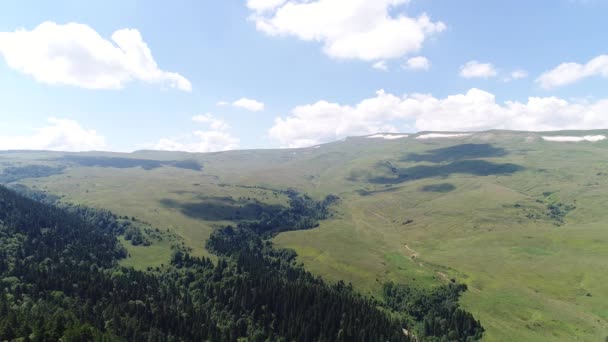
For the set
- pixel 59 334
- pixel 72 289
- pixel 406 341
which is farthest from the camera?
pixel 72 289

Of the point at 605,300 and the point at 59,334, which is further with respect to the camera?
the point at 605,300

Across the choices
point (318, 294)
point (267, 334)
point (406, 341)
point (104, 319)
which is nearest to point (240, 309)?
point (267, 334)

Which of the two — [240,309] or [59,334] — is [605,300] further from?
[59,334]

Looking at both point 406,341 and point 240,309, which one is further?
point 240,309

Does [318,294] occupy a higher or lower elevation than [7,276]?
lower

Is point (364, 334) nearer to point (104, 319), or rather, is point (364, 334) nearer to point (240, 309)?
point (240, 309)

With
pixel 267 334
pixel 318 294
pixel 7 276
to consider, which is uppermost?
pixel 7 276

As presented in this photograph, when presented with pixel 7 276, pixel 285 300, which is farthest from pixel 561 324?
pixel 7 276

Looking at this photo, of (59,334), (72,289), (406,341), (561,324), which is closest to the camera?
(59,334)

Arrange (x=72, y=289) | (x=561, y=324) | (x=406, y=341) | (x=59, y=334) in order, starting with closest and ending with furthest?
(x=59, y=334)
(x=406, y=341)
(x=561, y=324)
(x=72, y=289)
